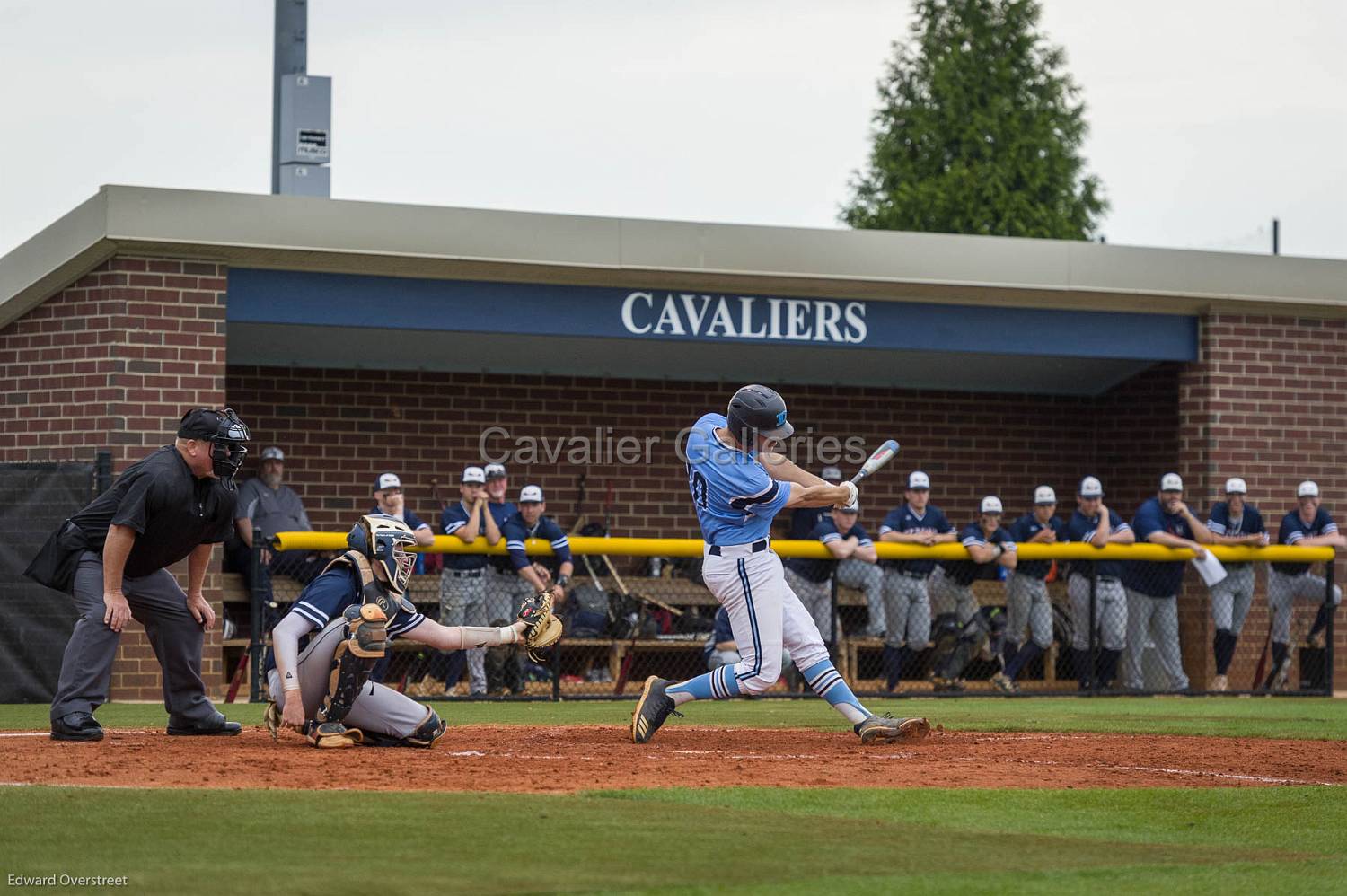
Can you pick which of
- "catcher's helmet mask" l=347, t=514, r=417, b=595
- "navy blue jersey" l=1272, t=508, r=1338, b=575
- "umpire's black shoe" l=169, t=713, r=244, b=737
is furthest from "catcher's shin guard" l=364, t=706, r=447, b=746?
"navy blue jersey" l=1272, t=508, r=1338, b=575

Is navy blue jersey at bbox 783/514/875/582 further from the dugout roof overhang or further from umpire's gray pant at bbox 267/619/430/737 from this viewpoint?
umpire's gray pant at bbox 267/619/430/737

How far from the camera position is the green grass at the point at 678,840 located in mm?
4848

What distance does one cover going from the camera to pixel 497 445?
1714 cm

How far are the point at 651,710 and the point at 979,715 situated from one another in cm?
401

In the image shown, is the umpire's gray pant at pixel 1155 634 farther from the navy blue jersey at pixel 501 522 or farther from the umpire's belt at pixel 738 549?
the umpire's belt at pixel 738 549

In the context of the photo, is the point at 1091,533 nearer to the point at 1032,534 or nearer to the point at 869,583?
the point at 1032,534

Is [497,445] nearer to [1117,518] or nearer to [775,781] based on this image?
[1117,518]

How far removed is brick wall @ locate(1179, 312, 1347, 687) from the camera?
1702 cm

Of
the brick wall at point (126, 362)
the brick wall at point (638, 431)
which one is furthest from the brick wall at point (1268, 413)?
the brick wall at point (126, 362)

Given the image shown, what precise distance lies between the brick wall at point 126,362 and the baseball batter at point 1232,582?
8982 mm

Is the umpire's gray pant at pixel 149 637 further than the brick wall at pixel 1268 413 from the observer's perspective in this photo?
No

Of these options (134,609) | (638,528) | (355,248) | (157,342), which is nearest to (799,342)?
(638,528)

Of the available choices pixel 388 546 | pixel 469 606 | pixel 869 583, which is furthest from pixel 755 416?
pixel 869 583

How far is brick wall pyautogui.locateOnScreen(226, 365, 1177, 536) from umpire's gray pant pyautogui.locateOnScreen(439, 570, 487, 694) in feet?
9.56
